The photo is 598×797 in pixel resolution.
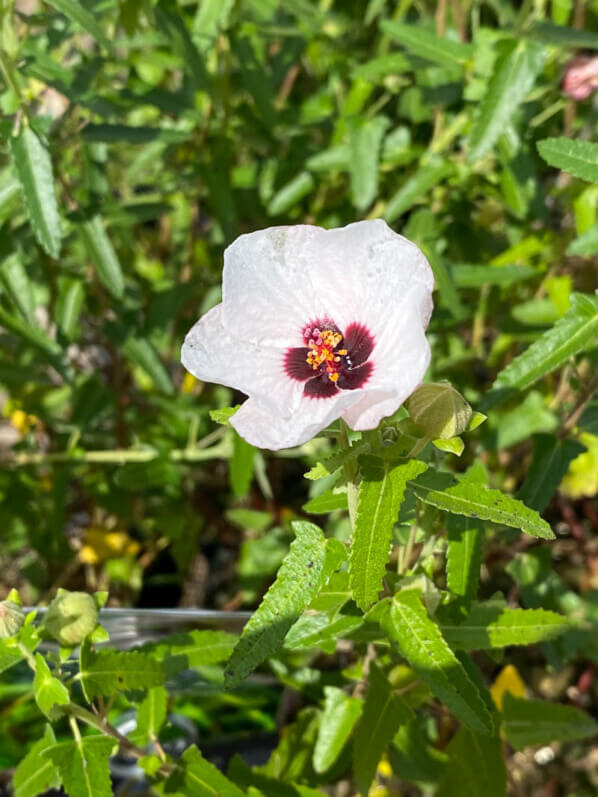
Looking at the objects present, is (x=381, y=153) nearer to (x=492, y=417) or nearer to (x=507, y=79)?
(x=507, y=79)

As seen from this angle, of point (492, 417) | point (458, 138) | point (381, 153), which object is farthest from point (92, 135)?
point (492, 417)

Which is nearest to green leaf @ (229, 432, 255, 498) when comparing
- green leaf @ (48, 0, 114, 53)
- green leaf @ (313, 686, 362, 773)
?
green leaf @ (313, 686, 362, 773)

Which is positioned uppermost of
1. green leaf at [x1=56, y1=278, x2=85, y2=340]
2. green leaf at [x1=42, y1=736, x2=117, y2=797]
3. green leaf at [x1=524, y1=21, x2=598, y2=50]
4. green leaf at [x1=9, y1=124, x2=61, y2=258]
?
green leaf at [x1=524, y1=21, x2=598, y2=50]

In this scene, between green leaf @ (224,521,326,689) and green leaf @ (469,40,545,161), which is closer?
green leaf @ (224,521,326,689)

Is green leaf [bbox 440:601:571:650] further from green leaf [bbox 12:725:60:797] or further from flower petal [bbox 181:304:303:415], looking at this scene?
green leaf [bbox 12:725:60:797]

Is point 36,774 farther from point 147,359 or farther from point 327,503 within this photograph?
point 147,359

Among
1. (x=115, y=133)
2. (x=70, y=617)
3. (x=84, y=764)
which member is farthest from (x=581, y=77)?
(x=84, y=764)
